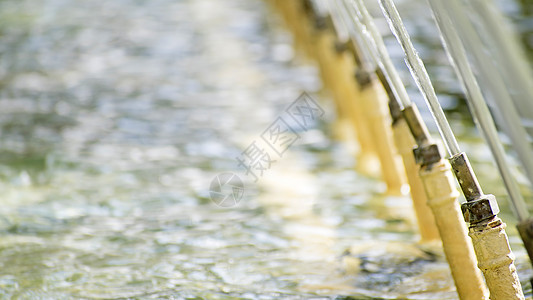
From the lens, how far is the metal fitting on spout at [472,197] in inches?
62.9

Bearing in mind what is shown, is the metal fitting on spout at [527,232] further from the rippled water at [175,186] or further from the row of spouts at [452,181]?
the rippled water at [175,186]

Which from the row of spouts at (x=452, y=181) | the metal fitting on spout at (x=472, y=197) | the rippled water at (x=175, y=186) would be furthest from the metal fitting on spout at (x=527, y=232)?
the rippled water at (x=175, y=186)

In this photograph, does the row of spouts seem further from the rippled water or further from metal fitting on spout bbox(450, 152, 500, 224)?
the rippled water

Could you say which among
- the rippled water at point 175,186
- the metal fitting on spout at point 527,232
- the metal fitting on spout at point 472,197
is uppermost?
the rippled water at point 175,186

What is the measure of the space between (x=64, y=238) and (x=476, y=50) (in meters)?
1.77

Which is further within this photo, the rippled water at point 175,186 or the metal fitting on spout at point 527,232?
Result: the rippled water at point 175,186

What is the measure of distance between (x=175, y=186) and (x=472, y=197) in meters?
2.06

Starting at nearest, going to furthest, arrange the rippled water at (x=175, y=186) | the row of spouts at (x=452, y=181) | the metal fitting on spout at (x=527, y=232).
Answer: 1. the metal fitting on spout at (x=527, y=232)
2. the row of spouts at (x=452, y=181)
3. the rippled water at (x=175, y=186)

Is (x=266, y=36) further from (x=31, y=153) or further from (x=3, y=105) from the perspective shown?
(x=31, y=153)

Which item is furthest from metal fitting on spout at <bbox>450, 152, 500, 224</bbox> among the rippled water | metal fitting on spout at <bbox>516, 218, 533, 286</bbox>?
the rippled water

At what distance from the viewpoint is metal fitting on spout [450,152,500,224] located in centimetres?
160

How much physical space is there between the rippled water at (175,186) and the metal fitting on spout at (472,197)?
0.55 m

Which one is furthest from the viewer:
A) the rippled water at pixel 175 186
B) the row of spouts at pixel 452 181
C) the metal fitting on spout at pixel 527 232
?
the rippled water at pixel 175 186

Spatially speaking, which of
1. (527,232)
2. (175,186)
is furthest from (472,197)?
(175,186)
